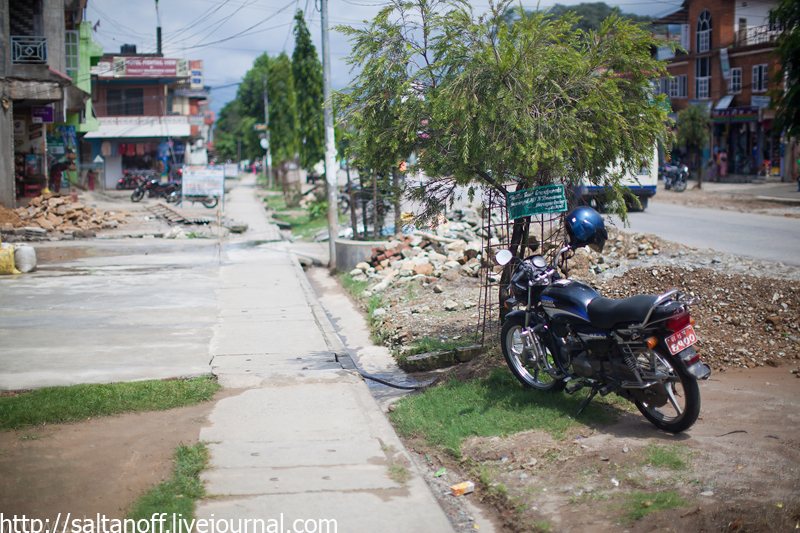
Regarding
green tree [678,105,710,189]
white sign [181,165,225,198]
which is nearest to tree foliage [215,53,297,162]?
white sign [181,165,225,198]

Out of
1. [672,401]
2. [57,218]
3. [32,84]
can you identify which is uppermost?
[32,84]

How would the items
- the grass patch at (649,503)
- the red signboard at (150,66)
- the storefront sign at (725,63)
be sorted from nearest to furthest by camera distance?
the grass patch at (649,503) → the storefront sign at (725,63) → the red signboard at (150,66)

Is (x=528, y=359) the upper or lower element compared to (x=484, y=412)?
upper

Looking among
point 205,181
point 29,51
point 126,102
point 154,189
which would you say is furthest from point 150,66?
point 205,181

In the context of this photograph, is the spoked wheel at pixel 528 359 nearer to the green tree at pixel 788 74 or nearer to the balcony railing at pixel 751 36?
the green tree at pixel 788 74

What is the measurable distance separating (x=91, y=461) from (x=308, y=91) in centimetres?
2063

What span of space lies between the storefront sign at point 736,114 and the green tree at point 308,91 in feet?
77.2

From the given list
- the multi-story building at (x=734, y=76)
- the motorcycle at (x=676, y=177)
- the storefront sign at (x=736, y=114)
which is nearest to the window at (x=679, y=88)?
the multi-story building at (x=734, y=76)

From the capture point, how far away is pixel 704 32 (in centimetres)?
3997

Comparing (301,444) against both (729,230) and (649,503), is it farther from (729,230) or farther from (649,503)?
Answer: (729,230)

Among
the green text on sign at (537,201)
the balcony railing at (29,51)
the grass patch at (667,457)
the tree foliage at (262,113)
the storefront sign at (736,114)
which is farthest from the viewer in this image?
the storefront sign at (736,114)

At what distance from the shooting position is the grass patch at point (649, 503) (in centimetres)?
363

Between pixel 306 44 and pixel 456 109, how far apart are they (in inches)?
777

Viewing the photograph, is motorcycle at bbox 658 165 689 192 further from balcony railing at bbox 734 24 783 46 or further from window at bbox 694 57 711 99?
window at bbox 694 57 711 99
